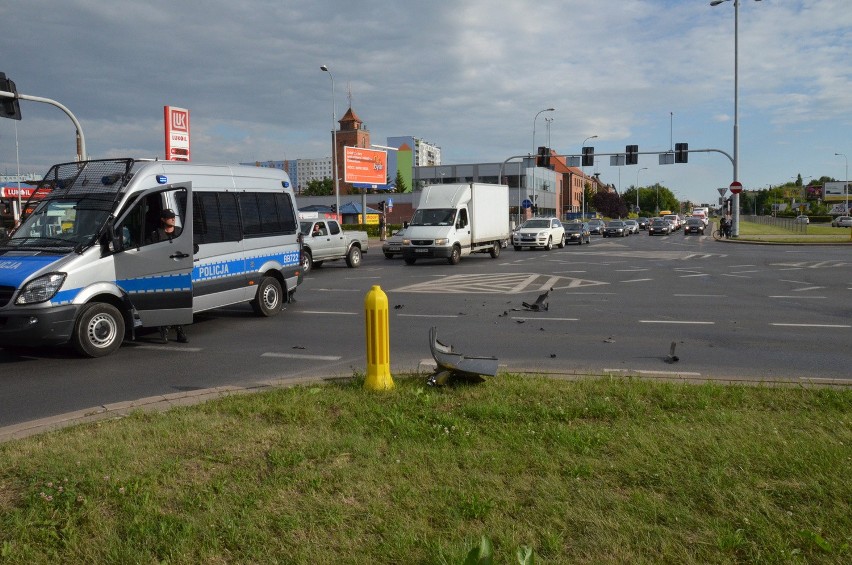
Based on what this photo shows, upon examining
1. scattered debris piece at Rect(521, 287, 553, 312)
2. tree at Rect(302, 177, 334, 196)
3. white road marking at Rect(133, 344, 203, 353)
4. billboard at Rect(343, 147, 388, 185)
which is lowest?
white road marking at Rect(133, 344, 203, 353)

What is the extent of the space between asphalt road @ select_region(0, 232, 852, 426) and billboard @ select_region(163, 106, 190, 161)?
12.9 m

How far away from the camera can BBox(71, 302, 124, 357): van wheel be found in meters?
8.60

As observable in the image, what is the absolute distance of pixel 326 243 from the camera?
23.8 meters

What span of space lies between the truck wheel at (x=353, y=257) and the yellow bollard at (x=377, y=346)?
724 inches

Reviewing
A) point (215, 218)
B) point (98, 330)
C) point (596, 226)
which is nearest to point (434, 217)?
point (215, 218)

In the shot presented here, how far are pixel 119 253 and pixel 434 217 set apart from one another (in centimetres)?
1783

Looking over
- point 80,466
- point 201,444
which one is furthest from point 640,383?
point 80,466

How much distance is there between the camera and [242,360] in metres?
8.54

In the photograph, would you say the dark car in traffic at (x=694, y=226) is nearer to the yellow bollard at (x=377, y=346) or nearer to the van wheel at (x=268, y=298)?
the van wheel at (x=268, y=298)

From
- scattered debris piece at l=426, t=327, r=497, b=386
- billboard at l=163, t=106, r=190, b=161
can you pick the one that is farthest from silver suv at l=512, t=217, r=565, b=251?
scattered debris piece at l=426, t=327, r=497, b=386

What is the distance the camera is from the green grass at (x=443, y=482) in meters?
3.44

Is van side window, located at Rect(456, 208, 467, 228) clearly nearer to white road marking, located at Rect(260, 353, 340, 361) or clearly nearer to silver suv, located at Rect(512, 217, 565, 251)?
silver suv, located at Rect(512, 217, 565, 251)

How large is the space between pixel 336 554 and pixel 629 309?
34.3ft

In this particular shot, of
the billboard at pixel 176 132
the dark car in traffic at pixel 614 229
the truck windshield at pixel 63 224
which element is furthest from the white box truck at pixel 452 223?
the dark car in traffic at pixel 614 229
